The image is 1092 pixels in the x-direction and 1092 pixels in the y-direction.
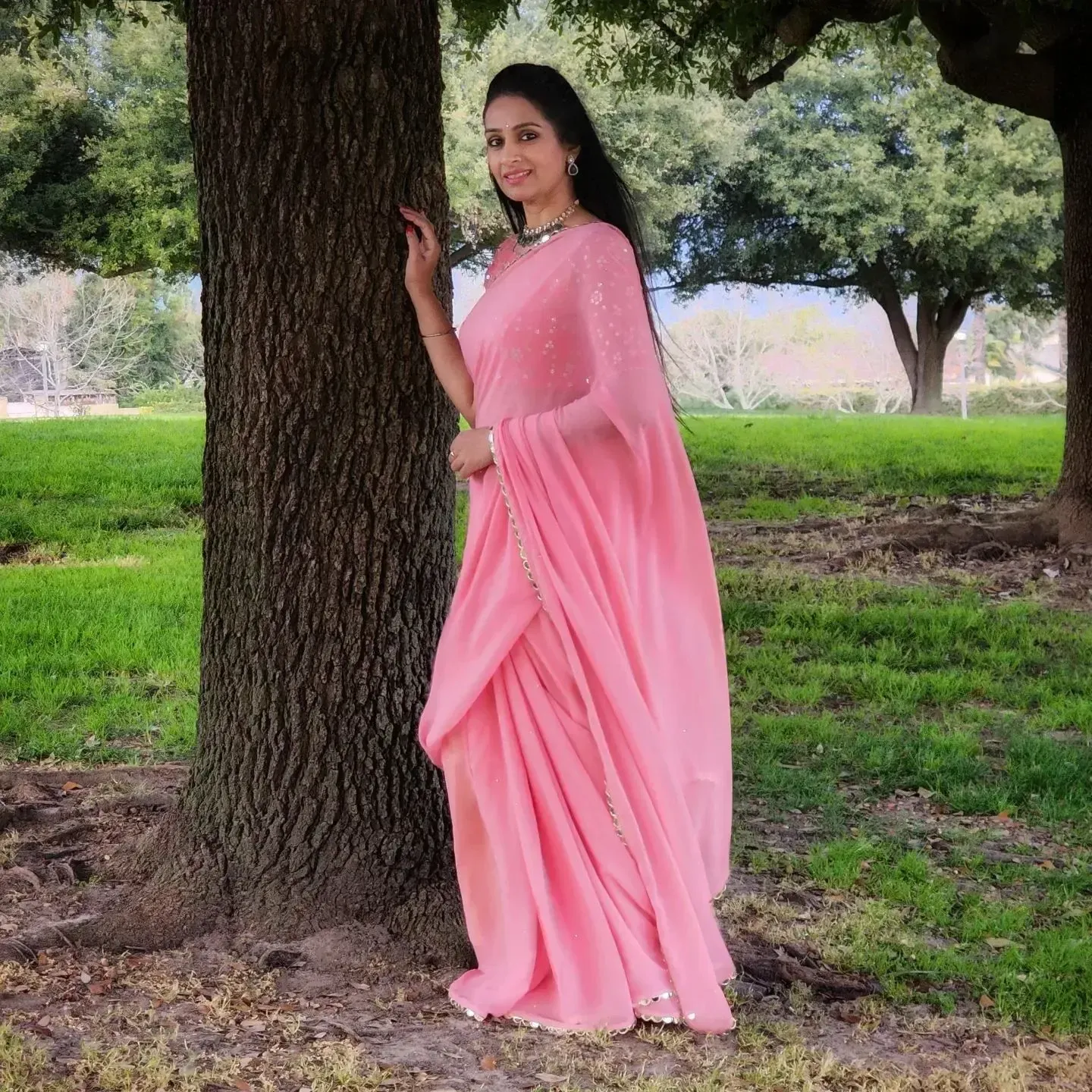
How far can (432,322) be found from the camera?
312 cm

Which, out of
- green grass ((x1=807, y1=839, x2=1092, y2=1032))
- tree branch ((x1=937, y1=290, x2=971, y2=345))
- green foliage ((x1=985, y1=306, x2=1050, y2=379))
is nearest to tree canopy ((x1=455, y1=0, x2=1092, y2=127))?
green grass ((x1=807, y1=839, x2=1092, y2=1032))

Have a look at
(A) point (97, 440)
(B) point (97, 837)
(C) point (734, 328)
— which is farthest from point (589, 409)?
(C) point (734, 328)

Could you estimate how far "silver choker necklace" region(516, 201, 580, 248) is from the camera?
9.77ft

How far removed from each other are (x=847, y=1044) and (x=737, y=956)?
45 centimetres

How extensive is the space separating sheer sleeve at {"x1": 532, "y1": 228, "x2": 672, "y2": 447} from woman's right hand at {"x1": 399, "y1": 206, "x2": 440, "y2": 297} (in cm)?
42

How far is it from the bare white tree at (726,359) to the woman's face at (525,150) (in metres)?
31.2

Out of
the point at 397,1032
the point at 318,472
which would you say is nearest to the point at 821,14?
the point at 318,472

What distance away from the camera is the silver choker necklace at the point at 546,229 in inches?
117

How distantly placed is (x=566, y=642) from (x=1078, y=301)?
23.9 ft

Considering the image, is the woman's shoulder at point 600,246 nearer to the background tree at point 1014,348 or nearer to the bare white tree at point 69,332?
the bare white tree at point 69,332

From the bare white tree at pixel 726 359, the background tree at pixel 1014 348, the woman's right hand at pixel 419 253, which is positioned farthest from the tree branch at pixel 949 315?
the woman's right hand at pixel 419 253

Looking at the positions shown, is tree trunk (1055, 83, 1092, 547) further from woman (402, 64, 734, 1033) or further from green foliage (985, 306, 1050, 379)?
green foliage (985, 306, 1050, 379)

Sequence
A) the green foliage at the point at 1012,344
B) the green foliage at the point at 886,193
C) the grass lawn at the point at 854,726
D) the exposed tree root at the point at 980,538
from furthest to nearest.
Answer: the green foliage at the point at 1012,344
the green foliage at the point at 886,193
the exposed tree root at the point at 980,538
the grass lawn at the point at 854,726

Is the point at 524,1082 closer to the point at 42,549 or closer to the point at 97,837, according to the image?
the point at 97,837
